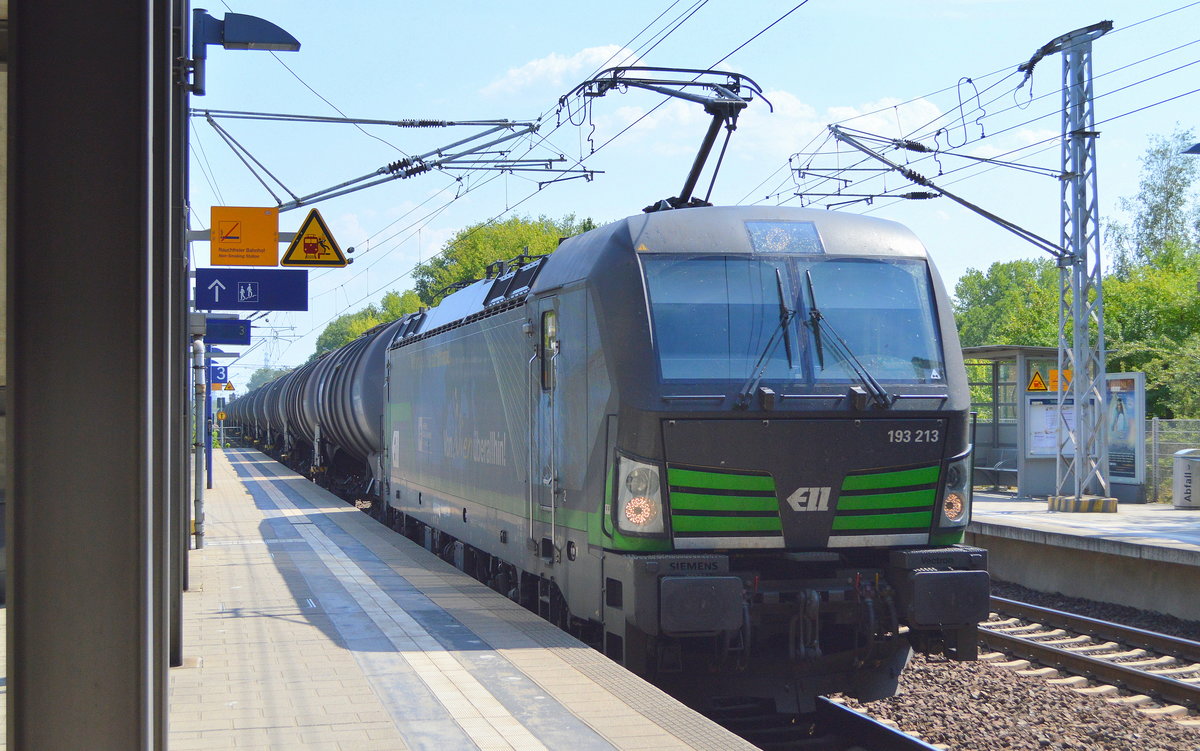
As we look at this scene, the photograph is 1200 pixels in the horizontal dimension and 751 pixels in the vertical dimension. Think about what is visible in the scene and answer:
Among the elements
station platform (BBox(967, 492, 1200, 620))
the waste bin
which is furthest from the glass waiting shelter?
station platform (BBox(967, 492, 1200, 620))

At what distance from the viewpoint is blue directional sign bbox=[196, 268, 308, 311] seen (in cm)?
1504

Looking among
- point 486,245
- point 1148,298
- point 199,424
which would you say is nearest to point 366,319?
point 486,245

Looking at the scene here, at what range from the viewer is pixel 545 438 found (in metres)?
8.53

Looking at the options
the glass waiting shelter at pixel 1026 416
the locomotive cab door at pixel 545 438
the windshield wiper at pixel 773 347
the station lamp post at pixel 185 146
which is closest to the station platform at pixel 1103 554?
the glass waiting shelter at pixel 1026 416

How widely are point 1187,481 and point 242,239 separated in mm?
14534

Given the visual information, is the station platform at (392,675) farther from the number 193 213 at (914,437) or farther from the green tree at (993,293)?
the green tree at (993,293)

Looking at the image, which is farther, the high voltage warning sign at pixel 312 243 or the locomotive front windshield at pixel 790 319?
the high voltage warning sign at pixel 312 243

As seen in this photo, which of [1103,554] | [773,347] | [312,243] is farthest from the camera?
[312,243]

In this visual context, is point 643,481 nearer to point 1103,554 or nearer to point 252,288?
point 1103,554

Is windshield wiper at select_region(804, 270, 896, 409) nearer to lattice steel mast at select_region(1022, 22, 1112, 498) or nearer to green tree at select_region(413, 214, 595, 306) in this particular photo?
lattice steel mast at select_region(1022, 22, 1112, 498)

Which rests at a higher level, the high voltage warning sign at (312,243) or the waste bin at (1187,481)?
the high voltage warning sign at (312,243)

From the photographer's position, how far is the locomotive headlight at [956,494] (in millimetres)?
7691

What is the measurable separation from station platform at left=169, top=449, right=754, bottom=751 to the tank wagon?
0.66 meters

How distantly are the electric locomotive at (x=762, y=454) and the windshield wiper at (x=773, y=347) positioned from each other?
0.01 meters
